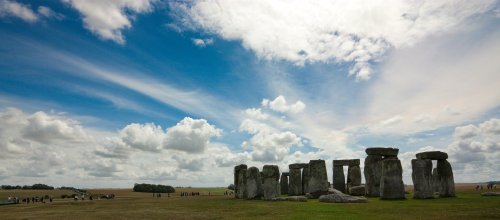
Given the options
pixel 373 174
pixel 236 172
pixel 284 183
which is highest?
pixel 236 172

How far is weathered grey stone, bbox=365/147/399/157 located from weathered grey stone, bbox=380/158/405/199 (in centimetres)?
203

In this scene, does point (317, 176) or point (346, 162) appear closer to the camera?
point (317, 176)

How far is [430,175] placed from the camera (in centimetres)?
2528

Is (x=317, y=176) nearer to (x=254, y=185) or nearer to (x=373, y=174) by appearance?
(x=254, y=185)

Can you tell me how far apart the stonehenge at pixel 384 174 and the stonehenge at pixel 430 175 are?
896mm

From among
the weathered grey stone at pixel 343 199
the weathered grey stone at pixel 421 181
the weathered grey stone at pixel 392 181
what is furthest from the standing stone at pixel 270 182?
the weathered grey stone at pixel 421 181

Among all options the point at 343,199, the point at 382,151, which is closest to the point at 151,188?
the point at 382,151

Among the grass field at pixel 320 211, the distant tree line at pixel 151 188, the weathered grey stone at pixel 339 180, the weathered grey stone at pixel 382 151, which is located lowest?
the distant tree line at pixel 151 188

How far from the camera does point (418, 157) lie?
83.3 ft

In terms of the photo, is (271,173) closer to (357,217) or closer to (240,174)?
(240,174)

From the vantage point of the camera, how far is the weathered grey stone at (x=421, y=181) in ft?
78.6

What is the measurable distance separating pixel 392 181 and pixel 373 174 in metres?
3.61

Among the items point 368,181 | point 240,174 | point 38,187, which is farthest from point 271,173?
point 38,187

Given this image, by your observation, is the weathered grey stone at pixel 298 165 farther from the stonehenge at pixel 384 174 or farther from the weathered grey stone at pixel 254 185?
the stonehenge at pixel 384 174
